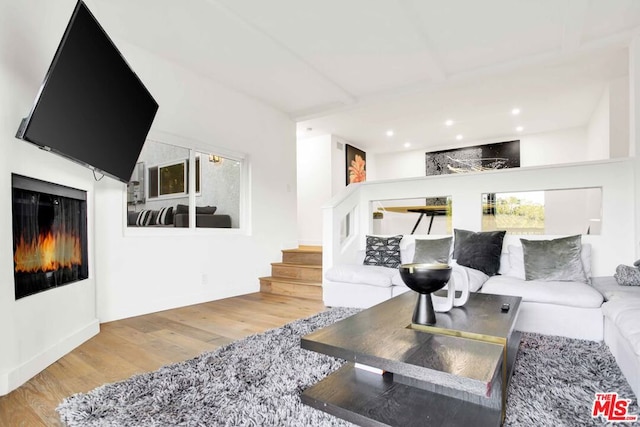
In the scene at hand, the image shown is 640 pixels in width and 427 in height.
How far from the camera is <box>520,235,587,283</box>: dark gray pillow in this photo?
9.59 ft

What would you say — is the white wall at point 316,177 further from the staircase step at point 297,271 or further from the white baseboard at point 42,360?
the white baseboard at point 42,360

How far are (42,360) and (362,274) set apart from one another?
2.54 m

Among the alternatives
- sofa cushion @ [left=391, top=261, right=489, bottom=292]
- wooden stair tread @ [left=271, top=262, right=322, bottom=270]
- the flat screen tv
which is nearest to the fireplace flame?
the flat screen tv

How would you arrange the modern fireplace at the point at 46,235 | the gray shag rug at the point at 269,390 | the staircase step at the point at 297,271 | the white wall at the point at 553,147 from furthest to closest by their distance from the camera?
the white wall at the point at 553,147, the staircase step at the point at 297,271, the modern fireplace at the point at 46,235, the gray shag rug at the point at 269,390

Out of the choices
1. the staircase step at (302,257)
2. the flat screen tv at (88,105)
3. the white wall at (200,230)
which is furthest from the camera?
the staircase step at (302,257)

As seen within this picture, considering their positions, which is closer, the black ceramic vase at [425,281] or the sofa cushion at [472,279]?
the black ceramic vase at [425,281]

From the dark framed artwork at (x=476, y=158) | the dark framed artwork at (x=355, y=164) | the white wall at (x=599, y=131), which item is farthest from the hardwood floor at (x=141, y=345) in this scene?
the dark framed artwork at (x=476, y=158)

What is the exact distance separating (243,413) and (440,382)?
91 centimetres

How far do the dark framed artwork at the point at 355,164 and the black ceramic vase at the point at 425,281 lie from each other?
5711 millimetres

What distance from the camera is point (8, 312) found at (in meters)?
1.90

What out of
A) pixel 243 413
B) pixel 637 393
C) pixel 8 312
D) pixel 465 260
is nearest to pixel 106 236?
pixel 8 312

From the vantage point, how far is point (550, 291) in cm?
259

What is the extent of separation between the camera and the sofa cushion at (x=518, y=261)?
309cm

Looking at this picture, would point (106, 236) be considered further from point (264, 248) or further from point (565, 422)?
point (565, 422)
